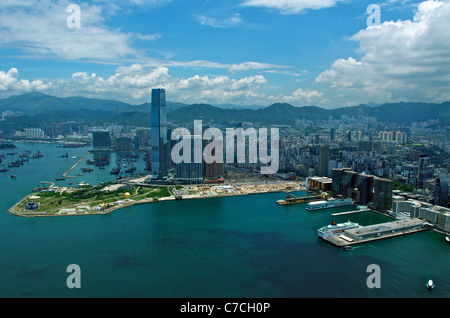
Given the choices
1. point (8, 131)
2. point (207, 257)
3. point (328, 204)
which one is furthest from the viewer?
point (8, 131)

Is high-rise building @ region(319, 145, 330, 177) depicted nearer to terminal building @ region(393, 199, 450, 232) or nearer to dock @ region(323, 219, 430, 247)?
terminal building @ region(393, 199, 450, 232)

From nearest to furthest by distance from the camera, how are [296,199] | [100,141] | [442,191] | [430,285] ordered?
[430,285]
[442,191]
[296,199]
[100,141]

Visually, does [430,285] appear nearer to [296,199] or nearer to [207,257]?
[207,257]

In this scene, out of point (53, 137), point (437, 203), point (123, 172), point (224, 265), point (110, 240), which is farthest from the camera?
A: point (53, 137)

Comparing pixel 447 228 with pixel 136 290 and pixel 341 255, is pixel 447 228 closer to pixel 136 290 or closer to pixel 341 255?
pixel 341 255

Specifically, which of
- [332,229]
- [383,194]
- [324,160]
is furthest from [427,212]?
[324,160]

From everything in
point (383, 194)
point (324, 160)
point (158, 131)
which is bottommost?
point (383, 194)

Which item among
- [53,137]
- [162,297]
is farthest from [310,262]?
[53,137]

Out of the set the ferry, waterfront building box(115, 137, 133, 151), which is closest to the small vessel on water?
the ferry
